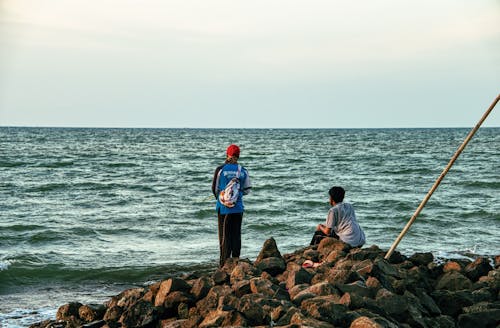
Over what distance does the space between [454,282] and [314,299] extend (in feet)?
7.76

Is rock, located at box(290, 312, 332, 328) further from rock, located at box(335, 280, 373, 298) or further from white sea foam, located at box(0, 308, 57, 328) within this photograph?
white sea foam, located at box(0, 308, 57, 328)

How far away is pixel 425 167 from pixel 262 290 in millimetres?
24577

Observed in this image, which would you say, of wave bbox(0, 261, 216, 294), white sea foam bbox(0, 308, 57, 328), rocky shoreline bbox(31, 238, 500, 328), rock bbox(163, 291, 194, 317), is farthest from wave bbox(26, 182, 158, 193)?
rock bbox(163, 291, 194, 317)

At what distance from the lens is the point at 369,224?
13641 mm

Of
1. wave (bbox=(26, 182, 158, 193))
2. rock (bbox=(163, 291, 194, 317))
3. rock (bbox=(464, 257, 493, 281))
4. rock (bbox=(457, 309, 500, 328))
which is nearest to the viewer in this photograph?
rock (bbox=(457, 309, 500, 328))

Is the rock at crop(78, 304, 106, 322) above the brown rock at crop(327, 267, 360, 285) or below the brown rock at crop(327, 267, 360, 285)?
below

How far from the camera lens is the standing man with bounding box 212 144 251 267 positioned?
309 inches

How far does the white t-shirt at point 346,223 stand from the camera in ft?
26.3

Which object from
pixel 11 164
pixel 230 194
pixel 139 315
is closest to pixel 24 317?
pixel 139 315

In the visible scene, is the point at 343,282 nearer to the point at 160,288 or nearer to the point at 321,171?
the point at 160,288

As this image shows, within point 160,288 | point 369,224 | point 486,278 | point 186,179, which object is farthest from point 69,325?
point 186,179

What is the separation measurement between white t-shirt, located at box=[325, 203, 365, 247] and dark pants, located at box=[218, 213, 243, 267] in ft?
3.89

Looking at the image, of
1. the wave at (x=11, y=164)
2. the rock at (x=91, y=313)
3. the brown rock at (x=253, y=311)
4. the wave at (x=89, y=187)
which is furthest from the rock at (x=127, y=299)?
the wave at (x=11, y=164)

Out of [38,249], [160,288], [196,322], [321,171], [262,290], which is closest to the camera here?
[196,322]
